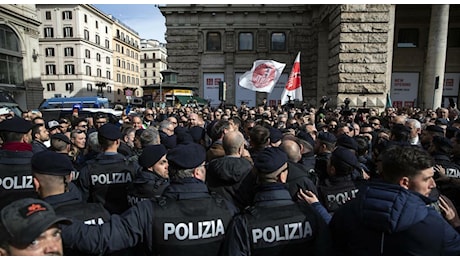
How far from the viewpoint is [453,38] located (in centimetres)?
2266

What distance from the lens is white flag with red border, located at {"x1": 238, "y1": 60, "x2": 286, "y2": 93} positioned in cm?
1252

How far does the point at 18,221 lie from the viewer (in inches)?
61.8

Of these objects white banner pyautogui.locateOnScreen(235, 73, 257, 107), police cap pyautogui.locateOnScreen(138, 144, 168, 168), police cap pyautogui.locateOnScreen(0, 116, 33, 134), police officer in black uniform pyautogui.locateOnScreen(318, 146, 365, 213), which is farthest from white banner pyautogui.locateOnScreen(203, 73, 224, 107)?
police officer in black uniform pyautogui.locateOnScreen(318, 146, 365, 213)

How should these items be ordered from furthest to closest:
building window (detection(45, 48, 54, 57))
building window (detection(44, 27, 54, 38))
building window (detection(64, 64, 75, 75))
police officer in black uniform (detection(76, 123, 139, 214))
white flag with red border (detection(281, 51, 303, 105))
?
building window (detection(45, 48, 54, 57))
building window (detection(64, 64, 75, 75))
building window (detection(44, 27, 54, 38))
white flag with red border (detection(281, 51, 303, 105))
police officer in black uniform (detection(76, 123, 139, 214))

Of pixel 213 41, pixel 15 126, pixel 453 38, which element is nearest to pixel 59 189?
pixel 15 126

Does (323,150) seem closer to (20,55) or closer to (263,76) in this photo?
(263,76)

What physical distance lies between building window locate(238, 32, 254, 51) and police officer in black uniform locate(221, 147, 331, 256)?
2405 centimetres

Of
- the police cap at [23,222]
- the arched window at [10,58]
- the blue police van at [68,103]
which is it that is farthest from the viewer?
the arched window at [10,58]

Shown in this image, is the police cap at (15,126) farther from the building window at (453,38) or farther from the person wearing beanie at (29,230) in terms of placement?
the building window at (453,38)

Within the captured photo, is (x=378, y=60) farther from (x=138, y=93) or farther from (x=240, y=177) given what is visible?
(x=138, y=93)

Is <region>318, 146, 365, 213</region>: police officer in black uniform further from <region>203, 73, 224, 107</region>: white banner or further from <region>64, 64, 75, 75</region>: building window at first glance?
<region>64, 64, 75, 75</region>: building window

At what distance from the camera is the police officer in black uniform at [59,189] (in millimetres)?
2293

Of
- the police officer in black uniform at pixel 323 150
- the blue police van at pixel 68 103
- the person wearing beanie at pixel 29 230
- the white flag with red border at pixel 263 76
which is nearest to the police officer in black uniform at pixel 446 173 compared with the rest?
the police officer in black uniform at pixel 323 150

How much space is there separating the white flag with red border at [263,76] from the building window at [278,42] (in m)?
13.3
